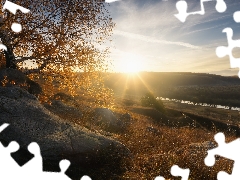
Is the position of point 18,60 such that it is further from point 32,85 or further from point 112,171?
point 112,171

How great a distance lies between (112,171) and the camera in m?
7.40

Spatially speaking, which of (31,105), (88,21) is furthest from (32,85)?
(31,105)

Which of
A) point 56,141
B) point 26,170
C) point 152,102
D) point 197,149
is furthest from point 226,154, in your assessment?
point 152,102

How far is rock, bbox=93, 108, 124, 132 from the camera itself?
15.4m

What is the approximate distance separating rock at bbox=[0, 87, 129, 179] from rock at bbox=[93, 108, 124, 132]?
256 inches

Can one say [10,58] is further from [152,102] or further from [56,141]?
[152,102]

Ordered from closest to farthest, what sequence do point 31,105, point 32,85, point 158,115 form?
point 31,105 < point 32,85 < point 158,115

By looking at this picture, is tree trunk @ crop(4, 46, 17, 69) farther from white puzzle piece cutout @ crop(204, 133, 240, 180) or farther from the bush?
the bush

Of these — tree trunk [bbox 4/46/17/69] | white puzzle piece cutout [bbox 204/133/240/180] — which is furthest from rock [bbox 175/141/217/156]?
tree trunk [bbox 4/46/17/69]

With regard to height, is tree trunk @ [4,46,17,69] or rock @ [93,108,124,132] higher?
tree trunk @ [4,46,17,69]

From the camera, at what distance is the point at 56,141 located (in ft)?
24.9

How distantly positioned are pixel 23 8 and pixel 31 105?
6.70 meters

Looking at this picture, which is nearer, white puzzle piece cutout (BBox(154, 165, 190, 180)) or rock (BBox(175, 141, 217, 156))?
white puzzle piece cutout (BBox(154, 165, 190, 180))

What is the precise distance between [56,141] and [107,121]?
8770mm
